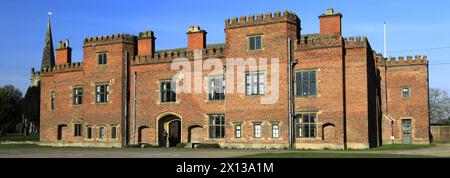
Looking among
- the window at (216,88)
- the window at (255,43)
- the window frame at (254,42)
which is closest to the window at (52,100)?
the window at (216,88)

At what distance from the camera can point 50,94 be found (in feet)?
143

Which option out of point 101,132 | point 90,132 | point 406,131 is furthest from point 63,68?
point 406,131

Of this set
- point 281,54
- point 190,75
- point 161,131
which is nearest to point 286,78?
point 281,54

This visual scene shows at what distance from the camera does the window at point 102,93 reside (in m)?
40.1

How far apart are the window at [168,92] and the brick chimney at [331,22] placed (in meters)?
11.4

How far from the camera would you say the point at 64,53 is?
4444 centimetres

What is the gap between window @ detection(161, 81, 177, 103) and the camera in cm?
3747

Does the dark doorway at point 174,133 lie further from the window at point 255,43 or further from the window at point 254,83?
the window at point 255,43

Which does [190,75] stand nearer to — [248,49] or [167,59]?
[167,59]

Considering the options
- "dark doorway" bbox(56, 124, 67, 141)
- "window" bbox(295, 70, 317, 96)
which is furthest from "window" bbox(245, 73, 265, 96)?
"dark doorway" bbox(56, 124, 67, 141)

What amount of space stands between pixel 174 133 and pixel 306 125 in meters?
11.9

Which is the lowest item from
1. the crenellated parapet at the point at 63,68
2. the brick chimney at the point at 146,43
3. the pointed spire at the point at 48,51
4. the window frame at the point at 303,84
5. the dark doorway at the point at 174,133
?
the dark doorway at the point at 174,133
